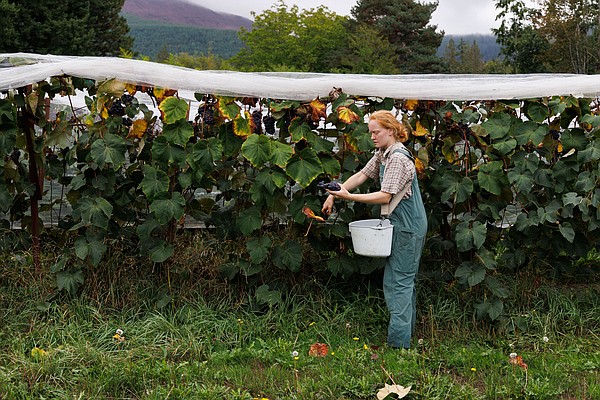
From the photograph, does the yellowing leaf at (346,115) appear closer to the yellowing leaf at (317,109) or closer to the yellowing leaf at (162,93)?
the yellowing leaf at (317,109)

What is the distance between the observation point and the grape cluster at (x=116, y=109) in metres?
4.66

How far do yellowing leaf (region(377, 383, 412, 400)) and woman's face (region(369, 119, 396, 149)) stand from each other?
129 centimetres

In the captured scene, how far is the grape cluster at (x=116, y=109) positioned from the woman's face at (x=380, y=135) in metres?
1.47

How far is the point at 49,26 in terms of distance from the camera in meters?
29.9

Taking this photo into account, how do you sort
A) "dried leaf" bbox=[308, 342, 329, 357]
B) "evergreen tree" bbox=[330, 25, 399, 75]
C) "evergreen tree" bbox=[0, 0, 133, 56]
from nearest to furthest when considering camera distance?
"dried leaf" bbox=[308, 342, 329, 357]
"evergreen tree" bbox=[0, 0, 133, 56]
"evergreen tree" bbox=[330, 25, 399, 75]

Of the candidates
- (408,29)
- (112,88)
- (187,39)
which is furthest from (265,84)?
(187,39)

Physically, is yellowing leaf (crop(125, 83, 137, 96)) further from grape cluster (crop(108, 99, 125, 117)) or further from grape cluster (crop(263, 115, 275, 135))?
grape cluster (crop(263, 115, 275, 135))

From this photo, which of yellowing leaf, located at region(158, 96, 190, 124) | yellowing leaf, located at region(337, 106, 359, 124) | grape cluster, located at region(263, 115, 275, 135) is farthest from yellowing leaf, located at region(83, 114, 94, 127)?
yellowing leaf, located at region(337, 106, 359, 124)

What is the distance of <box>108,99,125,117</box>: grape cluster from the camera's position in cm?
466

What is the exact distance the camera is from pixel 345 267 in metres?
4.75

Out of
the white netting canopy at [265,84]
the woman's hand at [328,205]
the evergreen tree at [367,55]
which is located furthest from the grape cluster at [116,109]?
the evergreen tree at [367,55]

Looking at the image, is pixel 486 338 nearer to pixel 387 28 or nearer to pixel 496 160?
pixel 496 160

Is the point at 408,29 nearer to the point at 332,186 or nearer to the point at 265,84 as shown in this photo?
the point at 265,84

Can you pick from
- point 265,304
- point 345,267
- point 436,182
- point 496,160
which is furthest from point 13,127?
point 496,160
